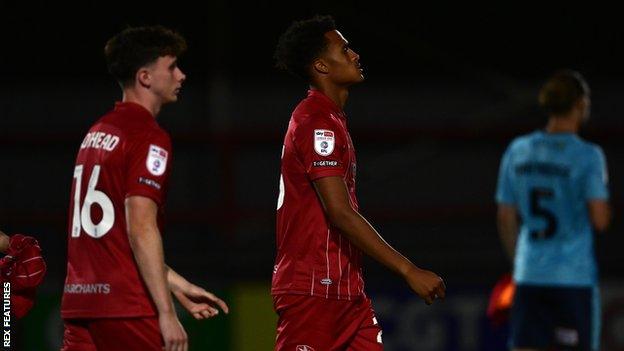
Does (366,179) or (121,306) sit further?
(366,179)

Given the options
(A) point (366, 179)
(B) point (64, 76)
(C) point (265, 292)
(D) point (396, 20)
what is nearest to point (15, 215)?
(C) point (265, 292)

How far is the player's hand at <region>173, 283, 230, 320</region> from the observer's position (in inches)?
209

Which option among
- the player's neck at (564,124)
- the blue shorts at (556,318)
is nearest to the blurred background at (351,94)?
the blue shorts at (556,318)

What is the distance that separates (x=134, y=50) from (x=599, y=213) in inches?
115

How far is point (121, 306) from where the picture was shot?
4875 millimetres

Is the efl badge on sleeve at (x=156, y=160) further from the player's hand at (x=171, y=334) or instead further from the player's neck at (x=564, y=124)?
the player's neck at (x=564, y=124)

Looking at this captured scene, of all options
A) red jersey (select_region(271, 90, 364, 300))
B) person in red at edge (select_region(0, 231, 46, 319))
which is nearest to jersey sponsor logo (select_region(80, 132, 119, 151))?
person in red at edge (select_region(0, 231, 46, 319))

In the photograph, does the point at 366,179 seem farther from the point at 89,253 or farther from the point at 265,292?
the point at 89,253

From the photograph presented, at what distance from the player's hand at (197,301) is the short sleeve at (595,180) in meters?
2.49

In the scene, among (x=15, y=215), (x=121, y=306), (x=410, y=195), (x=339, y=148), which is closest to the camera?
(x=121, y=306)

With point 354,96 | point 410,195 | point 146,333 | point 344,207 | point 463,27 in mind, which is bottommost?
point 146,333

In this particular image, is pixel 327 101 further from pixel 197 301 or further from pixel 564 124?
pixel 564 124

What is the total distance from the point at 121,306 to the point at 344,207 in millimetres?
930

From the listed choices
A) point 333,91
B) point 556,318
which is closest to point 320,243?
point 333,91
